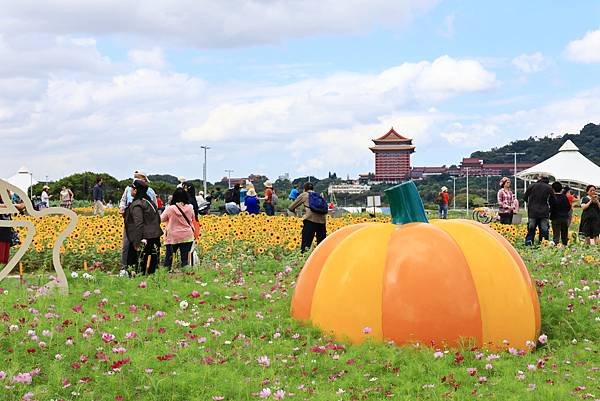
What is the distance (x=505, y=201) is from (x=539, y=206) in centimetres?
365

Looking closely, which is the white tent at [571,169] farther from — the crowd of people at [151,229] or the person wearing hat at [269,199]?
the crowd of people at [151,229]

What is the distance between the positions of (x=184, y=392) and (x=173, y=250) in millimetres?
6290

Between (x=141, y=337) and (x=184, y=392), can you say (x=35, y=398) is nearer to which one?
(x=184, y=392)

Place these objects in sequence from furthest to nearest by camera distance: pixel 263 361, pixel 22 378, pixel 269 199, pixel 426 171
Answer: pixel 426 171 < pixel 269 199 < pixel 263 361 < pixel 22 378

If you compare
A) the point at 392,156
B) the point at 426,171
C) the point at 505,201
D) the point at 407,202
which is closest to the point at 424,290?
the point at 407,202

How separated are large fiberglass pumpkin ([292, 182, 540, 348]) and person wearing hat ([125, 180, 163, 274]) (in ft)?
13.0

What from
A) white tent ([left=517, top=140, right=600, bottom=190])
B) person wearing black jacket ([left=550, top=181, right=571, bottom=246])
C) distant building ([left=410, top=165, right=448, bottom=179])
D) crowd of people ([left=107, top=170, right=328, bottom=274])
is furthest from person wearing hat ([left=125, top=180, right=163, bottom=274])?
distant building ([left=410, top=165, right=448, bottom=179])

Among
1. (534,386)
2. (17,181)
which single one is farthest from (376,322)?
(17,181)

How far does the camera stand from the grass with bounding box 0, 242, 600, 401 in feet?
18.2

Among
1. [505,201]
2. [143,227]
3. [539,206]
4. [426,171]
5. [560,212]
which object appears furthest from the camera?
[426,171]

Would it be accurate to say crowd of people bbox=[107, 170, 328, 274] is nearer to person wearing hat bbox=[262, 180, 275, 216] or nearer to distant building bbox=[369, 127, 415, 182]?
person wearing hat bbox=[262, 180, 275, 216]

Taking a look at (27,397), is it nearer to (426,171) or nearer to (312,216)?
(312,216)

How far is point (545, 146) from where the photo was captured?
10331 cm

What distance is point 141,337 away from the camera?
6824 mm
